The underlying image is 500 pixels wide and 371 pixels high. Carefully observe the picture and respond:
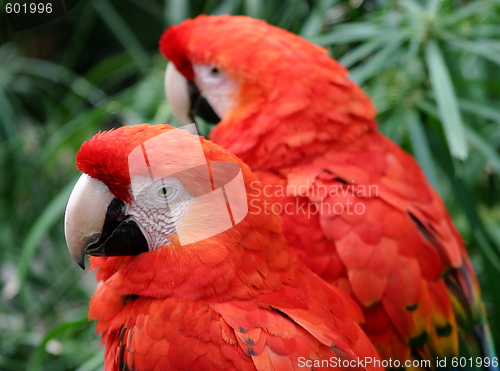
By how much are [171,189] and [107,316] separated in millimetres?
195

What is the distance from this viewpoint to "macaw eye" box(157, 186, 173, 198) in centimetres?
54

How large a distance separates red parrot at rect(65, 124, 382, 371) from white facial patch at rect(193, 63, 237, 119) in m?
0.34

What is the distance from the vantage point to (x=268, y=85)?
2.69ft

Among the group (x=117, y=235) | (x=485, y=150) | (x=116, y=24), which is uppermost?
(x=117, y=235)

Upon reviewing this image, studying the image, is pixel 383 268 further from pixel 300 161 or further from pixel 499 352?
pixel 499 352

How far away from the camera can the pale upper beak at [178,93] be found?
953mm

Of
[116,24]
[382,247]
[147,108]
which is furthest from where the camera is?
[116,24]

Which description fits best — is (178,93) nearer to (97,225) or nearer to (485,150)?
(97,225)

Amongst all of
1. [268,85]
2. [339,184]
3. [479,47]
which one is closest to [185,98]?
[268,85]

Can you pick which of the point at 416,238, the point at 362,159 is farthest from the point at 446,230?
the point at 362,159

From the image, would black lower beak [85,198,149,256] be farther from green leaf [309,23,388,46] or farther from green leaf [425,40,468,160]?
green leaf [309,23,388,46]

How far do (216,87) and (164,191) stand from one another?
41 centimetres

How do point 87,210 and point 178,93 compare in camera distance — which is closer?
point 87,210

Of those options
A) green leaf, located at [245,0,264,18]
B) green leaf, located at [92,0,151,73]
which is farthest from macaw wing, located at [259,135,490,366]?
green leaf, located at [92,0,151,73]
